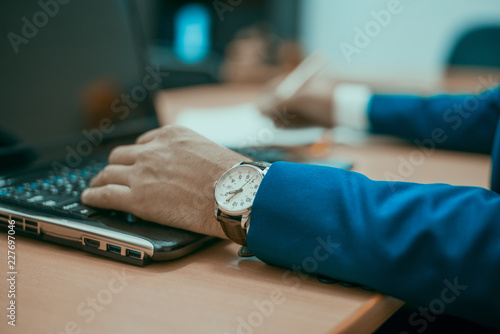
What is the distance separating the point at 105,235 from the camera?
0.45 meters

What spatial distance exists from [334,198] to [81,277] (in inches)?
10.0

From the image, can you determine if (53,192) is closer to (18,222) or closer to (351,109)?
(18,222)

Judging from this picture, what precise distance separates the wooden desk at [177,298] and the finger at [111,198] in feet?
0.20

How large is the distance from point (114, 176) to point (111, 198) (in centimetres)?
4

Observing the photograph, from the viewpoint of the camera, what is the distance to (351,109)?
3.59 feet

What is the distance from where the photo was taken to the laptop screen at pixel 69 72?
0.68 meters

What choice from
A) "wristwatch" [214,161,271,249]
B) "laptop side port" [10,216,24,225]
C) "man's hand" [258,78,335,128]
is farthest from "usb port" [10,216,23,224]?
"man's hand" [258,78,335,128]

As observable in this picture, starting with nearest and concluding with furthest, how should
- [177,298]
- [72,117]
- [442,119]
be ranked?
[177,298]
[72,117]
[442,119]

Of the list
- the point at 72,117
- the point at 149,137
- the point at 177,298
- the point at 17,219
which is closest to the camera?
the point at 177,298

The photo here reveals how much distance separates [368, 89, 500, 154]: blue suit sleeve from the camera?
3.11ft

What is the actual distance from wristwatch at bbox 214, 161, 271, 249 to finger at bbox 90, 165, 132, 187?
0.12 metres

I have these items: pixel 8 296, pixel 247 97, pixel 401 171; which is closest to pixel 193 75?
pixel 247 97

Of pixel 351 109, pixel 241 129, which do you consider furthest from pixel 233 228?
pixel 351 109

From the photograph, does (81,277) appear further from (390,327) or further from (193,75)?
(193,75)
